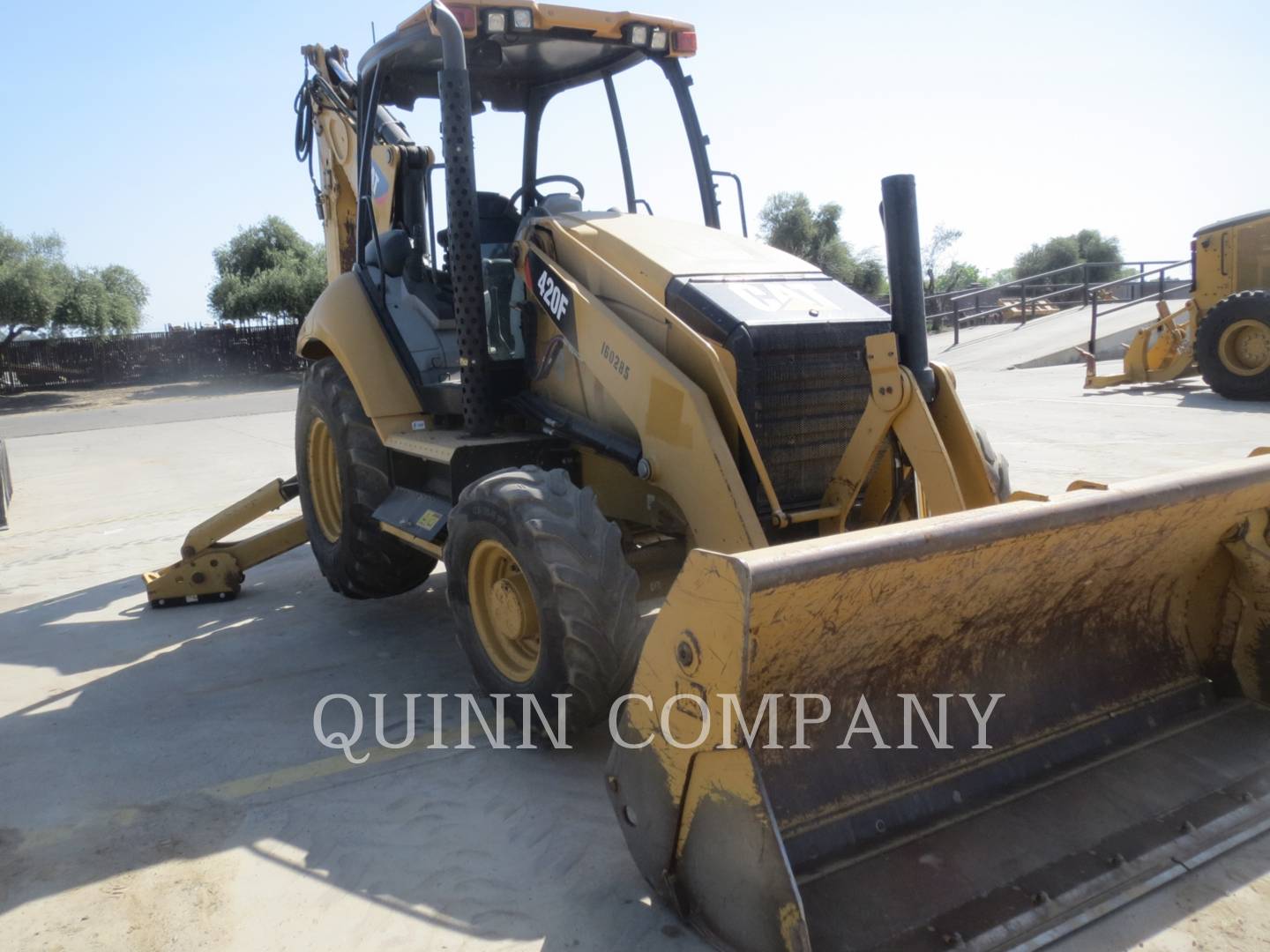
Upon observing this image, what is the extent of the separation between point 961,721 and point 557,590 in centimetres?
138

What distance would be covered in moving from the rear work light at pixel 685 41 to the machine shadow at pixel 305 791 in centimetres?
333

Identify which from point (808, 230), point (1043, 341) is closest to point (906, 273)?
point (1043, 341)

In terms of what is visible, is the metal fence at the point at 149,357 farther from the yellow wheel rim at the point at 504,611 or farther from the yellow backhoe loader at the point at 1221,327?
the yellow wheel rim at the point at 504,611

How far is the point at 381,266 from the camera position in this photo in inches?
216

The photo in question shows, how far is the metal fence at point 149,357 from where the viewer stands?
110 ft

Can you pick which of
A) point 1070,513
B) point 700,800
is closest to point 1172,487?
point 1070,513

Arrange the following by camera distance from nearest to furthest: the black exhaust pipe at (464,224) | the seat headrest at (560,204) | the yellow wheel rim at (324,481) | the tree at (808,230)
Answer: the black exhaust pipe at (464,224) < the seat headrest at (560,204) < the yellow wheel rim at (324,481) < the tree at (808,230)

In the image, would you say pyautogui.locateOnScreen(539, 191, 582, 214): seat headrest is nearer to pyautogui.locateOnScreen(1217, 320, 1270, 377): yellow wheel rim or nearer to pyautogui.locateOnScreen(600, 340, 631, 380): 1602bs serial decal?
pyautogui.locateOnScreen(600, 340, 631, 380): 1602bs serial decal

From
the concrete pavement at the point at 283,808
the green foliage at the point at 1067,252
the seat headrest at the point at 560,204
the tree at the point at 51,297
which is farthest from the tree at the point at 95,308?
the green foliage at the point at 1067,252

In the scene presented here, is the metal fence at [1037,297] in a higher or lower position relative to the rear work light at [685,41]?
lower

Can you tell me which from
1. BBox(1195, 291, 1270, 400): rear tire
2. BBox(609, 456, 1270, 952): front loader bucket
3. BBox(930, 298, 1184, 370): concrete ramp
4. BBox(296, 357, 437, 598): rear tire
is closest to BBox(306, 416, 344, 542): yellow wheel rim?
BBox(296, 357, 437, 598): rear tire

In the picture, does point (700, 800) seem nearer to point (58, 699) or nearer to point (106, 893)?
point (106, 893)

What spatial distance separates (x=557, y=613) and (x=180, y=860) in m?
1.44

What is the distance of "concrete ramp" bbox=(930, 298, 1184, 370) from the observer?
2078cm
